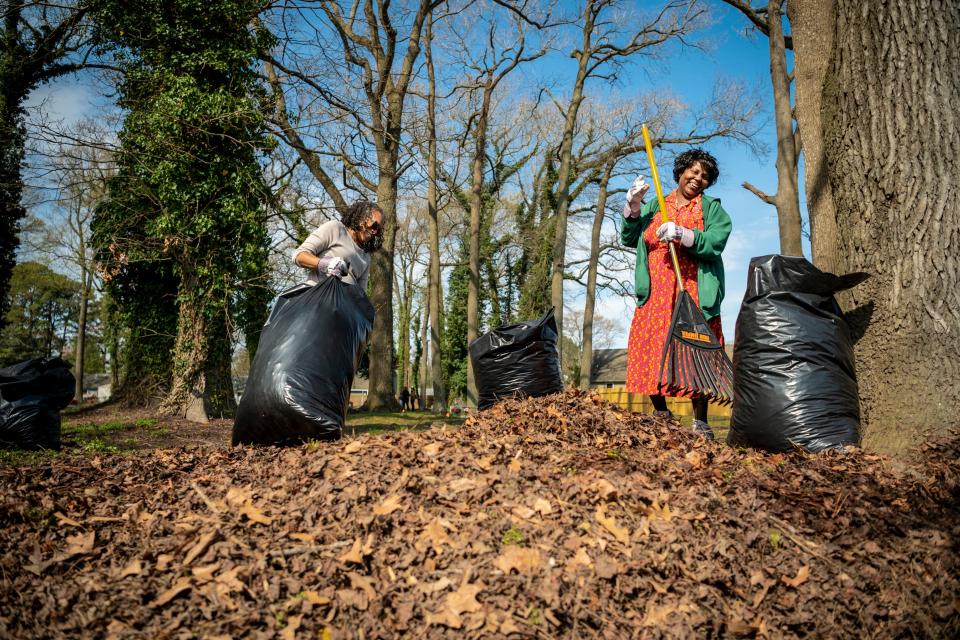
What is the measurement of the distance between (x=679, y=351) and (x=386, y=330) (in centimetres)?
858

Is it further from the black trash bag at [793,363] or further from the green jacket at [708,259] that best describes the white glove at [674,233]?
the black trash bag at [793,363]

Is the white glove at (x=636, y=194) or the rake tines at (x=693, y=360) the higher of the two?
the white glove at (x=636, y=194)

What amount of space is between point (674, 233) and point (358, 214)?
2064mm

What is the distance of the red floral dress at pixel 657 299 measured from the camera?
3.54 metres

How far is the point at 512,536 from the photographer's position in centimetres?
171

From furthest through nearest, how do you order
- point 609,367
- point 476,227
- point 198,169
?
point 609,367
point 476,227
point 198,169

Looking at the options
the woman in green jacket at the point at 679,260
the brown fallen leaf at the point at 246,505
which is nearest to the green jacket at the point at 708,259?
the woman in green jacket at the point at 679,260

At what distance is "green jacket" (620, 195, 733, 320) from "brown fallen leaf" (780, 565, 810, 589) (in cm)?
206

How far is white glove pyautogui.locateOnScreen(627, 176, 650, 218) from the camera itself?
12.0ft

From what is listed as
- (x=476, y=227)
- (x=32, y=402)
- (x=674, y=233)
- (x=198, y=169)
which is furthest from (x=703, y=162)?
(x=476, y=227)

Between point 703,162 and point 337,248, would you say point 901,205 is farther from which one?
point 337,248

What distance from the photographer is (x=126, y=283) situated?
1047cm

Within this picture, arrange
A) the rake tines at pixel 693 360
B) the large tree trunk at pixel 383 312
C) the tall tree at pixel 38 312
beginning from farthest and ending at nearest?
the tall tree at pixel 38 312 → the large tree trunk at pixel 383 312 → the rake tines at pixel 693 360

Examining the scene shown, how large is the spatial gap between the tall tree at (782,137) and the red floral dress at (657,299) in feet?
13.8
